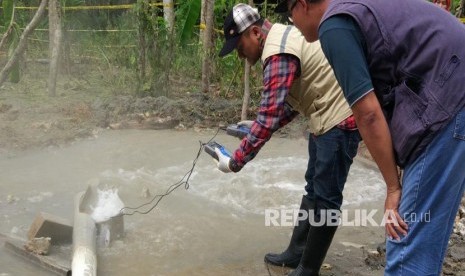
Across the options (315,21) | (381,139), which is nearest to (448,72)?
(381,139)

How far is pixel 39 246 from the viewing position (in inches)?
148

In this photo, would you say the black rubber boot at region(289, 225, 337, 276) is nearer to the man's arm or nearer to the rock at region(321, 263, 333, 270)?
the rock at region(321, 263, 333, 270)

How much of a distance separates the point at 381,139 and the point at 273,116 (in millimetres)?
1176

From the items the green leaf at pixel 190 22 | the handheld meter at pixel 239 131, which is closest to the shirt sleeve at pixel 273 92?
the handheld meter at pixel 239 131

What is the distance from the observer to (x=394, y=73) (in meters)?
2.08

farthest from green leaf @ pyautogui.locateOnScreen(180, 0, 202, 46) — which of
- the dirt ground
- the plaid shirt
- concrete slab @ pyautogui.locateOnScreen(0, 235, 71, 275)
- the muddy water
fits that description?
the plaid shirt

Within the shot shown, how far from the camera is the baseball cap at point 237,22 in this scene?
3184 mm

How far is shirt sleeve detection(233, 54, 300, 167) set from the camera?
10.2 ft

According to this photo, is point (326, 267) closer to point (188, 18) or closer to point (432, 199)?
point (432, 199)

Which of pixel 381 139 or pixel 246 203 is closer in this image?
pixel 381 139

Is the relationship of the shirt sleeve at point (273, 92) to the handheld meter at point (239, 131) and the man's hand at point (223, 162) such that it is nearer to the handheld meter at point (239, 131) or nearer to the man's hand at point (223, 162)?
the man's hand at point (223, 162)

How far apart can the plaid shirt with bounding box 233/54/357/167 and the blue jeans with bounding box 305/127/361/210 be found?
0.07 metres

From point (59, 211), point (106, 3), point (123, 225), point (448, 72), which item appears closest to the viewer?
point (448, 72)

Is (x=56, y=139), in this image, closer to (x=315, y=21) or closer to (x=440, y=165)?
(x=315, y=21)
